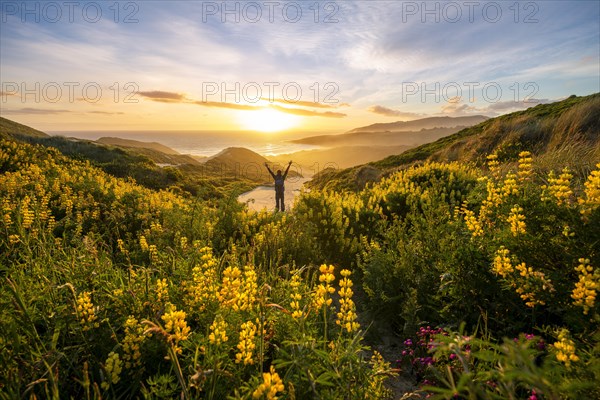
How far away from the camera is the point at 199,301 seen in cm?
324

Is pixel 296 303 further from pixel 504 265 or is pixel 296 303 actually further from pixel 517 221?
pixel 517 221

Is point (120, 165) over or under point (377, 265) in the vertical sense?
over

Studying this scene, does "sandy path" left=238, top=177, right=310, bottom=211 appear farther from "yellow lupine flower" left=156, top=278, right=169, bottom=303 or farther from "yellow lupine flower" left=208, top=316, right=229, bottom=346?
"yellow lupine flower" left=208, top=316, right=229, bottom=346

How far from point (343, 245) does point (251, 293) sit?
466 centimetres

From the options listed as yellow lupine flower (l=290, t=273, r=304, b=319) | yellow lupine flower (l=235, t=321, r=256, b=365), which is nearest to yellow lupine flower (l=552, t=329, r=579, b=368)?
yellow lupine flower (l=290, t=273, r=304, b=319)

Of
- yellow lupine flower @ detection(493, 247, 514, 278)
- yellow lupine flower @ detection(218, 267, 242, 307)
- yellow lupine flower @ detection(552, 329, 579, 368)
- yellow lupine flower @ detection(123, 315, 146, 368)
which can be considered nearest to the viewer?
yellow lupine flower @ detection(552, 329, 579, 368)

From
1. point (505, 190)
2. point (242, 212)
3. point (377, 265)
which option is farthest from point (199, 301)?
point (242, 212)

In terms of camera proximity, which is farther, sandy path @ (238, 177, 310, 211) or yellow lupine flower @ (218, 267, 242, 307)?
sandy path @ (238, 177, 310, 211)

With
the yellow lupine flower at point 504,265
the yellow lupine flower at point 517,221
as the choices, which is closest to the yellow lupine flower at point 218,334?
the yellow lupine flower at point 504,265

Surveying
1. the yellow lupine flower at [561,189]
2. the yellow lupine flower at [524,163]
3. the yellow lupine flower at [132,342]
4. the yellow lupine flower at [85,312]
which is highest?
the yellow lupine flower at [524,163]

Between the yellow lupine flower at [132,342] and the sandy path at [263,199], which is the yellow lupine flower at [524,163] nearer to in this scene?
the yellow lupine flower at [132,342]

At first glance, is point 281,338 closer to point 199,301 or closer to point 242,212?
point 199,301

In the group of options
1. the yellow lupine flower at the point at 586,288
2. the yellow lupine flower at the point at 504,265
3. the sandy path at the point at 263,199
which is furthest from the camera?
the sandy path at the point at 263,199

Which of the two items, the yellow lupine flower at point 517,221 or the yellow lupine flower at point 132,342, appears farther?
the yellow lupine flower at point 517,221
